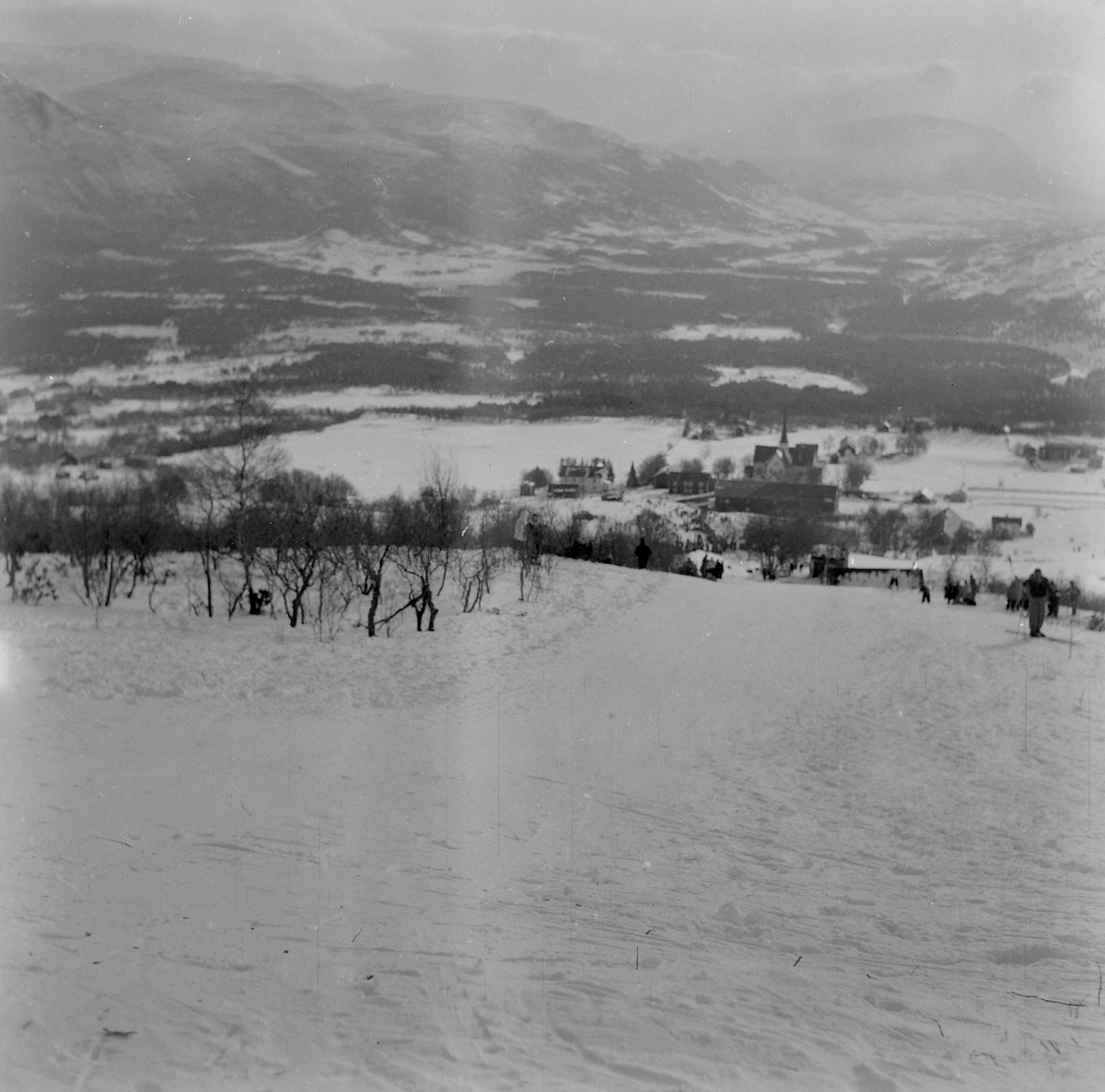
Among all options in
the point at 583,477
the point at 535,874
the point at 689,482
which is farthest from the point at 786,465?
the point at 535,874

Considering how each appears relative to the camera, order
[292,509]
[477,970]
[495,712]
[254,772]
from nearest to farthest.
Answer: [477,970] < [254,772] < [495,712] < [292,509]

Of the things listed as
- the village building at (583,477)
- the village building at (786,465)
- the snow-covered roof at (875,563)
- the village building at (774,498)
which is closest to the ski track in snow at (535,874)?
the snow-covered roof at (875,563)

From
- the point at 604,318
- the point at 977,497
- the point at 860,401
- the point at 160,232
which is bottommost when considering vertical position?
the point at 977,497

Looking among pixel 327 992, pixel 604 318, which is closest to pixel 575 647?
pixel 327 992

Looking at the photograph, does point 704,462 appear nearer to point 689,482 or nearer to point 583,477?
point 689,482

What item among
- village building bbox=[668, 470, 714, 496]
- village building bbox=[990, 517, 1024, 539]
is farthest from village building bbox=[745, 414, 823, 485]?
village building bbox=[990, 517, 1024, 539]

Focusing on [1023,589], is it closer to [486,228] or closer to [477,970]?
[477,970]
